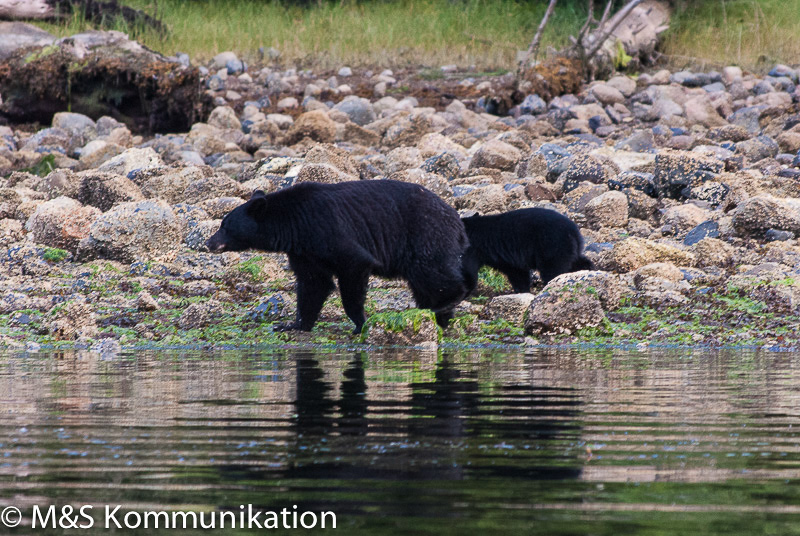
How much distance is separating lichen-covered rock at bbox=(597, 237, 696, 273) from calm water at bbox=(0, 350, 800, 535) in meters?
2.88

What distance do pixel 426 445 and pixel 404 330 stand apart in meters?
4.24

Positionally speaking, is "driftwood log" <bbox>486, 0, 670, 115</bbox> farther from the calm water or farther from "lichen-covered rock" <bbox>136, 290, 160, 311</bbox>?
the calm water

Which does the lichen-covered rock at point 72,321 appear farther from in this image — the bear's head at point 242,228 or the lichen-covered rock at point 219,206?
the lichen-covered rock at point 219,206

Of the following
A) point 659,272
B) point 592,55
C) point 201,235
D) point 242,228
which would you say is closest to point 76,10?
point 592,55

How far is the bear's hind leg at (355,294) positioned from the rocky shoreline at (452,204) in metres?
0.20

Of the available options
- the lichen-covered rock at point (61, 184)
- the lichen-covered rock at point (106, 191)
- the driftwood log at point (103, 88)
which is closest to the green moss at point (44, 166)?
the lichen-covered rock at point (61, 184)

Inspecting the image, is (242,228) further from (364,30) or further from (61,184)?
(364,30)

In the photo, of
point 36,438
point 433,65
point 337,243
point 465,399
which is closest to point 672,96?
point 433,65

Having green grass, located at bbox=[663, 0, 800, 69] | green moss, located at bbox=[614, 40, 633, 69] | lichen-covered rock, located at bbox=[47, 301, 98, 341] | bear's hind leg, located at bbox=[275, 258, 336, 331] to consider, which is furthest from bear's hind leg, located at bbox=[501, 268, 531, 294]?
green grass, located at bbox=[663, 0, 800, 69]

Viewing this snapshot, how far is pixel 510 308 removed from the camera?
888 centimetres

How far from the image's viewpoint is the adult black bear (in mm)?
8656

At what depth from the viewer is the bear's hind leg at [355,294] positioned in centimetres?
859

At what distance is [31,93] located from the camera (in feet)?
62.5

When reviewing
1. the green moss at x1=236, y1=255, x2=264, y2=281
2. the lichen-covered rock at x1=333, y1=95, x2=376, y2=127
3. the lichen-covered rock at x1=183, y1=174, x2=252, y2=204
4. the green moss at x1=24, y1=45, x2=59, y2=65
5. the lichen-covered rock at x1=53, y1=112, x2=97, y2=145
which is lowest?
the green moss at x1=236, y1=255, x2=264, y2=281
